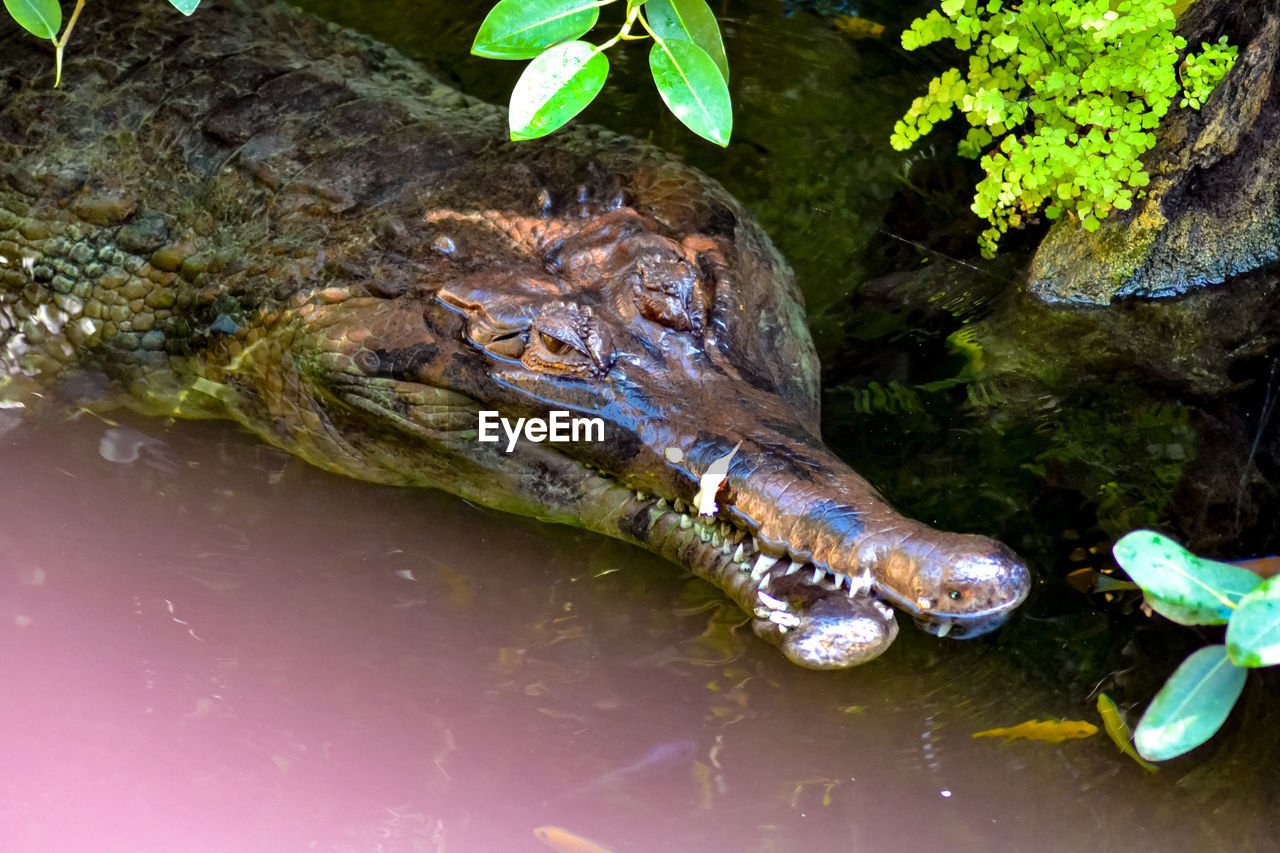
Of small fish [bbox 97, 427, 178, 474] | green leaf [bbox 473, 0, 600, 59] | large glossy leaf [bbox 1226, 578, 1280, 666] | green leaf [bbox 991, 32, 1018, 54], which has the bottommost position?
small fish [bbox 97, 427, 178, 474]

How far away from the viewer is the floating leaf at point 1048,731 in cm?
249

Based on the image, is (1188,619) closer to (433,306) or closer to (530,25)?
(530,25)

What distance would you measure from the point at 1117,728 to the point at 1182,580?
28.4 inches

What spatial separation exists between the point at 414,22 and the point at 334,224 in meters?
1.61

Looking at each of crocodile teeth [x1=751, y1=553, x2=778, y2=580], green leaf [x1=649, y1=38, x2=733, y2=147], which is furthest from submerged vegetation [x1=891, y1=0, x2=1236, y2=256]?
crocodile teeth [x1=751, y1=553, x2=778, y2=580]

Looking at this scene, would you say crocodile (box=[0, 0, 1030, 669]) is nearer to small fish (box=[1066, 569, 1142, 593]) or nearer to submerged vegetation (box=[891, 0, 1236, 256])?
small fish (box=[1066, 569, 1142, 593])

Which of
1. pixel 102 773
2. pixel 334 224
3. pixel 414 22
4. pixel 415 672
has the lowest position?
pixel 102 773

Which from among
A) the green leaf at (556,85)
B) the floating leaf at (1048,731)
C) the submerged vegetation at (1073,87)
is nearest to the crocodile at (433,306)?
the floating leaf at (1048,731)

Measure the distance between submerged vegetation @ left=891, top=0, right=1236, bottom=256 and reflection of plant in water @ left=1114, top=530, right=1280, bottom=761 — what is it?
139 cm

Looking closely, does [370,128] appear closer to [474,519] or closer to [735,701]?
[474,519]

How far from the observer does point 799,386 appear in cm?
307

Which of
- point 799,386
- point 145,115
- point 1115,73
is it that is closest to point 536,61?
point 799,386

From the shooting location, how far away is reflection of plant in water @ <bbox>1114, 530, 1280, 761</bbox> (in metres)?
1.87

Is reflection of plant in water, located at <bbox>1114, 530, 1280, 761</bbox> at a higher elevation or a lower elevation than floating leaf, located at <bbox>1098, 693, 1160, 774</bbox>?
higher
